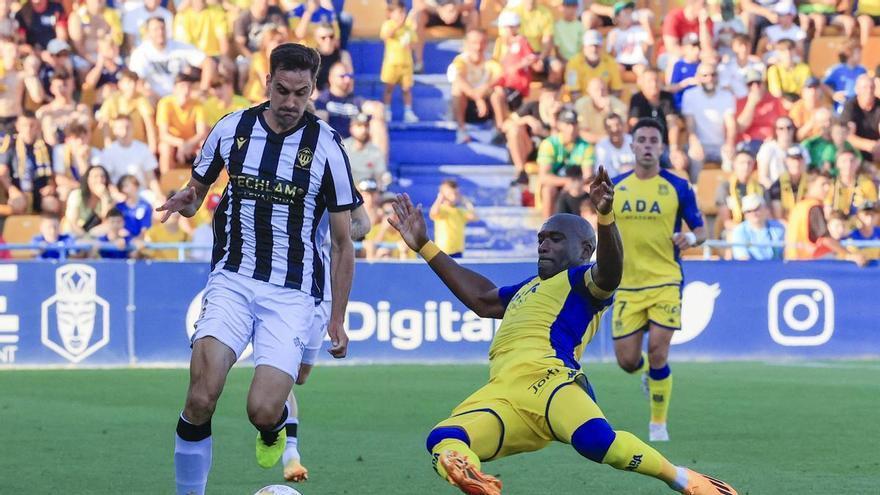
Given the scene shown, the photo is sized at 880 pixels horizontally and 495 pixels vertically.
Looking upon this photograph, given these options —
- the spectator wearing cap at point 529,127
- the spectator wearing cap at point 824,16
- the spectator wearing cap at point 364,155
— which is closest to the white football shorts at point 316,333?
the spectator wearing cap at point 364,155

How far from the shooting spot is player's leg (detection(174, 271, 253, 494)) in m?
7.25

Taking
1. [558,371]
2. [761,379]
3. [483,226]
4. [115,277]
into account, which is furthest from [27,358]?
[558,371]

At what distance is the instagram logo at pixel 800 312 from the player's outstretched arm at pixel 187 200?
11885 millimetres

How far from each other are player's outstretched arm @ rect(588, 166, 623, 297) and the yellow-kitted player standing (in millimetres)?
5051

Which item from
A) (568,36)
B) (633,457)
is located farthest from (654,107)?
(633,457)

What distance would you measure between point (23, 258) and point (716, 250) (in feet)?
28.3

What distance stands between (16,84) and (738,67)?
985 cm

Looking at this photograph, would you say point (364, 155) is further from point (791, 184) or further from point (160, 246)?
point (791, 184)

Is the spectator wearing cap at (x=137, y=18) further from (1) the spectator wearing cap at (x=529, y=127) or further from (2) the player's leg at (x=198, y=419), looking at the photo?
(2) the player's leg at (x=198, y=419)

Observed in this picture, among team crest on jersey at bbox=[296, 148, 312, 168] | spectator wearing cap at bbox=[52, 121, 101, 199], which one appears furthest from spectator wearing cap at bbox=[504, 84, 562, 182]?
team crest on jersey at bbox=[296, 148, 312, 168]

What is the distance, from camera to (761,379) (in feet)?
53.9

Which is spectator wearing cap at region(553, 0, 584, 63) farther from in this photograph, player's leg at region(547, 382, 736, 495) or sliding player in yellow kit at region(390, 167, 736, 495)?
player's leg at region(547, 382, 736, 495)

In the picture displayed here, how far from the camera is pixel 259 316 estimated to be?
7.68m

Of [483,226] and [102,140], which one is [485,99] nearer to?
[483,226]
